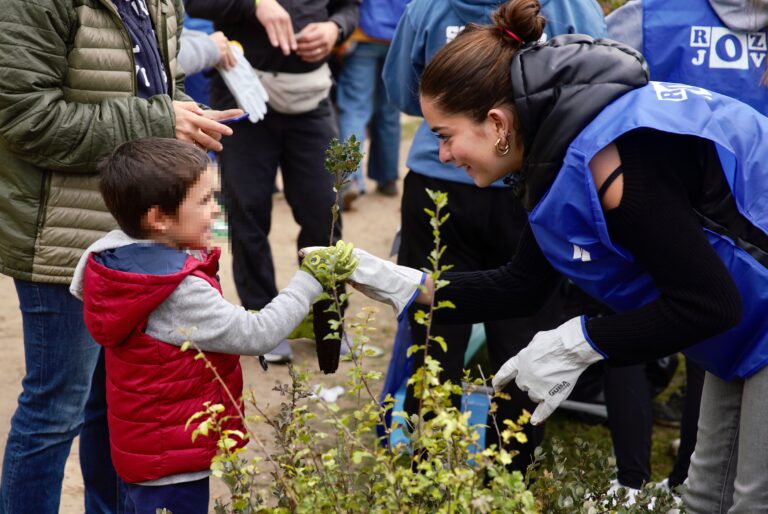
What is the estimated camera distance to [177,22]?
279 centimetres

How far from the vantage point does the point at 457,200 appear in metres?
3.16

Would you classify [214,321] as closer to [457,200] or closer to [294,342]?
[457,200]

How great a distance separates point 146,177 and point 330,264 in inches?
16.6

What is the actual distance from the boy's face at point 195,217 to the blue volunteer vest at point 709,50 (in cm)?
172

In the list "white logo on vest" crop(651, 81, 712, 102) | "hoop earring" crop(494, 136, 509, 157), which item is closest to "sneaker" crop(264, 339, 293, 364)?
"hoop earring" crop(494, 136, 509, 157)

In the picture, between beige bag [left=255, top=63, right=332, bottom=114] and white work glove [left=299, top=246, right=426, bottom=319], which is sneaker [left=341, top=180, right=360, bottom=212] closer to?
beige bag [left=255, top=63, right=332, bottom=114]

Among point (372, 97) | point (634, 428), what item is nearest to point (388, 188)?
point (372, 97)

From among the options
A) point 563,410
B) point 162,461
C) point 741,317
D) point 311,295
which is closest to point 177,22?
point 311,295

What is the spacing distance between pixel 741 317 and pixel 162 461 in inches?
48.6

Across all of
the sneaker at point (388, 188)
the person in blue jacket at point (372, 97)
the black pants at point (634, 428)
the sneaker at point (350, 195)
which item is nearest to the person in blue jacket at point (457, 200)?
the black pants at point (634, 428)

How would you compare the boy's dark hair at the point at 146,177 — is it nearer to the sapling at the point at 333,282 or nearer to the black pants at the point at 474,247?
the sapling at the point at 333,282

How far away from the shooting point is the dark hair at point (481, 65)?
2090 millimetres

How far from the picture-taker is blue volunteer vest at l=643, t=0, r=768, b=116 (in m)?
3.18

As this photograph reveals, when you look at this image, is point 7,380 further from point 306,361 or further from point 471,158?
point 471,158
